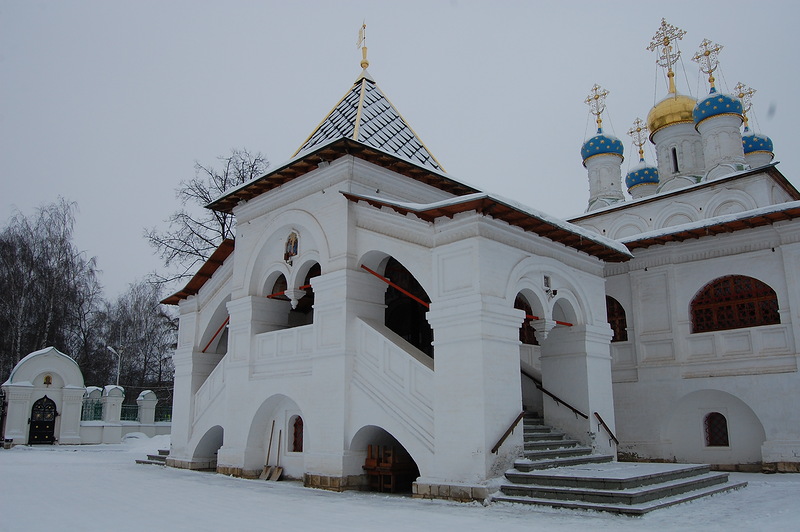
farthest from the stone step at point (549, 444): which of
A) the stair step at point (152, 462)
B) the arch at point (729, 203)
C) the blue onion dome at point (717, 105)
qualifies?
the blue onion dome at point (717, 105)

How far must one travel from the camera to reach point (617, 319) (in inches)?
556

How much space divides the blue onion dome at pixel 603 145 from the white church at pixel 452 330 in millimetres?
4923

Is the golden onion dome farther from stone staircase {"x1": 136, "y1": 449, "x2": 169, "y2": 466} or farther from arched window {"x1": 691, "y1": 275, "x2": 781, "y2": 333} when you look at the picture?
stone staircase {"x1": 136, "y1": 449, "x2": 169, "y2": 466}

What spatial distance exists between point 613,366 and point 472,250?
613 centimetres

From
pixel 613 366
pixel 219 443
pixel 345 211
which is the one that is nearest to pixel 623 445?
pixel 613 366

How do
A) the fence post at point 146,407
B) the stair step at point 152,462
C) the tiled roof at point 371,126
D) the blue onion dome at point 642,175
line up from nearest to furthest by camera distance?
the tiled roof at point 371,126, the stair step at point 152,462, the blue onion dome at point 642,175, the fence post at point 146,407

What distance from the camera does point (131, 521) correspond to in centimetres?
713

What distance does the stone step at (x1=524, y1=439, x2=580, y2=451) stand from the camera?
10227 millimetres

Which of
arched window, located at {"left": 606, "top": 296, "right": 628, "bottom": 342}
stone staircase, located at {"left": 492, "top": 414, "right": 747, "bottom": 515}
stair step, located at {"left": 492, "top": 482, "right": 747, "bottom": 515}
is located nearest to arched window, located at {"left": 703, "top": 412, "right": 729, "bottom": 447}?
arched window, located at {"left": 606, "top": 296, "right": 628, "bottom": 342}

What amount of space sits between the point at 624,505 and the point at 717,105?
12.9 m

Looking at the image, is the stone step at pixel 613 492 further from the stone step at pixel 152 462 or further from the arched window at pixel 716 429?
the stone step at pixel 152 462

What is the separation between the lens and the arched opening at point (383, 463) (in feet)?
33.3

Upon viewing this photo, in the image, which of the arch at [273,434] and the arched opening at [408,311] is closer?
the arch at [273,434]

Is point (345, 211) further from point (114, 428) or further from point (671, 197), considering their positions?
point (114, 428)
